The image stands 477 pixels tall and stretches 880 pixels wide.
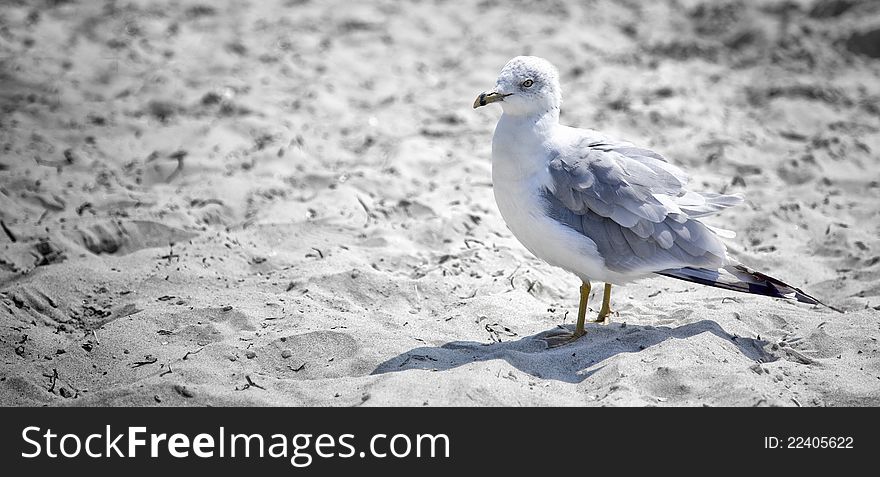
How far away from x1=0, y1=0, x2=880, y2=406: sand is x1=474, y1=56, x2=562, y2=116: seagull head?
1166mm

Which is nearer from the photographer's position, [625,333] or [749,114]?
[625,333]

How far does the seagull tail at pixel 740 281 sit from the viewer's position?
438 centimetres

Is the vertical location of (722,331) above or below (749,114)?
below

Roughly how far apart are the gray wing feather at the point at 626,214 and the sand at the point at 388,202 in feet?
1.31

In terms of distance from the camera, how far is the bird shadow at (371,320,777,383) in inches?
165

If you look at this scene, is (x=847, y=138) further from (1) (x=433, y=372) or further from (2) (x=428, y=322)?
(1) (x=433, y=372)

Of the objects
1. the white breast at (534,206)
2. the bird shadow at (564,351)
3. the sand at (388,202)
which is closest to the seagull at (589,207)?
the white breast at (534,206)

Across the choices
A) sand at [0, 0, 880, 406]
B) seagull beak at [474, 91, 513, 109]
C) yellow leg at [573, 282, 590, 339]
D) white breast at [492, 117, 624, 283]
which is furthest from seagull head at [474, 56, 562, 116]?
sand at [0, 0, 880, 406]

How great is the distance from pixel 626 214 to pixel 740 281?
0.70 metres

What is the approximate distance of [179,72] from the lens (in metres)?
8.31

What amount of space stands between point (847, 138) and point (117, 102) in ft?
21.2

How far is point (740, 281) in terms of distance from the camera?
4.45 m
